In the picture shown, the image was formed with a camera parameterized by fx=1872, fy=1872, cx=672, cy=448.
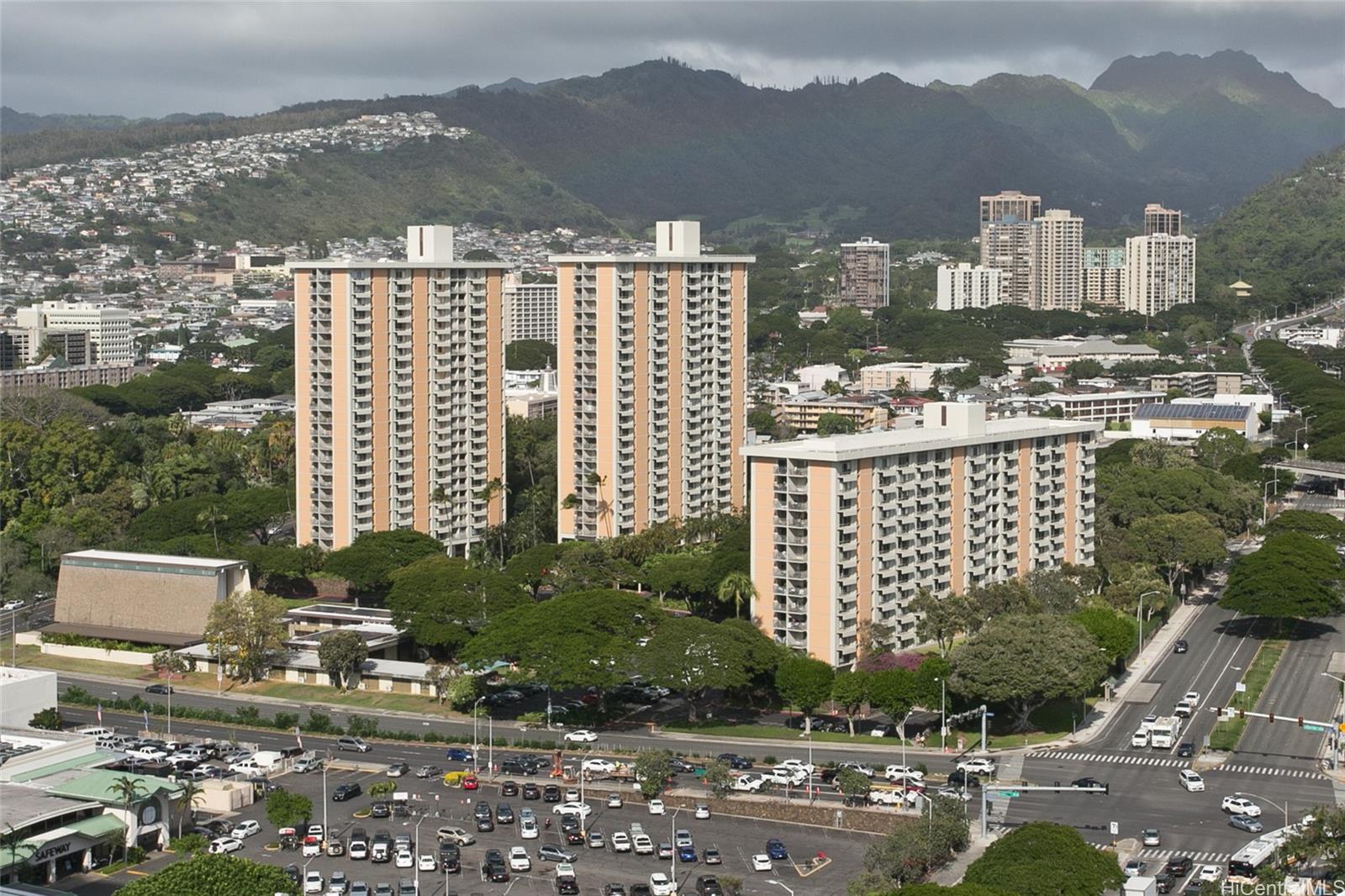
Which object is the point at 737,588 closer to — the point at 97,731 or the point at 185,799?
the point at 97,731

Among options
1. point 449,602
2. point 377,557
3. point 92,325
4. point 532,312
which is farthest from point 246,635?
point 532,312

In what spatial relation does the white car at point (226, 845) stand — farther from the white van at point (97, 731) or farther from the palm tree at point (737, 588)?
the palm tree at point (737, 588)

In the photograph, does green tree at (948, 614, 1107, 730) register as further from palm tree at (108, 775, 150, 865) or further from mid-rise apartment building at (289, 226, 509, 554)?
mid-rise apartment building at (289, 226, 509, 554)

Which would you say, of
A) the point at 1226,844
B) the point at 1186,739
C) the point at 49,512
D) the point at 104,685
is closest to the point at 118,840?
the point at 104,685

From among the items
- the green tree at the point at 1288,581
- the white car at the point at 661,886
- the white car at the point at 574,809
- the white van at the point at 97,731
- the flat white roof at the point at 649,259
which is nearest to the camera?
the white car at the point at 661,886

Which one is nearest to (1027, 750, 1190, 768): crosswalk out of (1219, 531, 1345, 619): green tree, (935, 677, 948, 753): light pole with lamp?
(935, 677, 948, 753): light pole with lamp

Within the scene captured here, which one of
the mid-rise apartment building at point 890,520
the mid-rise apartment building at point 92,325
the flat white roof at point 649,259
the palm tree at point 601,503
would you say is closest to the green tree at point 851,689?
the mid-rise apartment building at point 890,520

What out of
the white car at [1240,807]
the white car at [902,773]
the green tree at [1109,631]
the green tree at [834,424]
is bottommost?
the white car at [1240,807]
